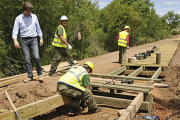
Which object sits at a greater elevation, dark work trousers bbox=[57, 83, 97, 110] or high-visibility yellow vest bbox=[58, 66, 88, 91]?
high-visibility yellow vest bbox=[58, 66, 88, 91]

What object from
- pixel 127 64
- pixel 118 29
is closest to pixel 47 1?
pixel 127 64

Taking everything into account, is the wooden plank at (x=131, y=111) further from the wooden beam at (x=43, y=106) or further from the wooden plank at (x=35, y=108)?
the wooden plank at (x=35, y=108)

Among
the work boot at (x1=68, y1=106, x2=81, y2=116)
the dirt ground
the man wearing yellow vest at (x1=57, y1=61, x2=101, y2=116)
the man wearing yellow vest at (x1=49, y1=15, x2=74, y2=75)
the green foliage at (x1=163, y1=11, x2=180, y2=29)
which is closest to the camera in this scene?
the man wearing yellow vest at (x1=57, y1=61, x2=101, y2=116)

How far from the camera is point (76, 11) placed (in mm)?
16359

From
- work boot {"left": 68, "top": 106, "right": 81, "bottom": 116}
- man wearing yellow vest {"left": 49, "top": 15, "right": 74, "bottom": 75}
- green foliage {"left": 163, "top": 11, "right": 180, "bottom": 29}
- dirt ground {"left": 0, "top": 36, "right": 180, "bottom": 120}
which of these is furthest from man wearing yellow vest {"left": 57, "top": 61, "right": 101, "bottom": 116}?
green foliage {"left": 163, "top": 11, "right": 180, "bottom": 29}

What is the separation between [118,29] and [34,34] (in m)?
21.8

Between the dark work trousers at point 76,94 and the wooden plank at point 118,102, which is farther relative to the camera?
the wooden plank at point 118,102

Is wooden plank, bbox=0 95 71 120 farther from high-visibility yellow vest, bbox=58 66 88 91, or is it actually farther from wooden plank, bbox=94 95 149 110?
wooden plank, bbox=94 95 149 110

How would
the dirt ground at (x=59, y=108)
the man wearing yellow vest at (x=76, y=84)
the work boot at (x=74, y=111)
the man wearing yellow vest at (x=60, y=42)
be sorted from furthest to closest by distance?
the man wearing yellow vest at (x=60, y=42) < the work boot at (x=74, y=111) < the dirt ground at (x=59, y=108) < the man wearing yellow vest at (x=76, y=84)

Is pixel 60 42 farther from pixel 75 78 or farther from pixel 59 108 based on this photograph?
pixel 75 78

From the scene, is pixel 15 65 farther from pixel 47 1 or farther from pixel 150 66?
pixel 150 66

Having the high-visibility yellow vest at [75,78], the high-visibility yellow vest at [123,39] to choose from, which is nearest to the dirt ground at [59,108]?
the high-visibility yellow vest at [75,78]

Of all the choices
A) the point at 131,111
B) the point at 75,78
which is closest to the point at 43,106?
the point at 75,78

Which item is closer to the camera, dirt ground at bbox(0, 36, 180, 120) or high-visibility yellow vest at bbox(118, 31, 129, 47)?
dirt ground at bbox(0, 36, 180, 120)
